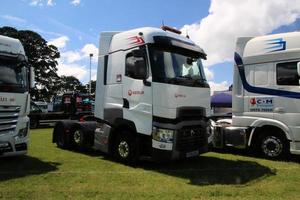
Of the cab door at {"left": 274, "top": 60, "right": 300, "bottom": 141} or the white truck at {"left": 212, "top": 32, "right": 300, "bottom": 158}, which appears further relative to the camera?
the white truck at {"left": 212, "top": 32, "right": 300, "bottom": 158}

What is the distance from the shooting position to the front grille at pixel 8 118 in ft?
33.2

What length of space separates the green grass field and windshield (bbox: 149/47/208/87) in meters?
2.24

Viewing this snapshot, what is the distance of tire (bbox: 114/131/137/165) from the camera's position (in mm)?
10250

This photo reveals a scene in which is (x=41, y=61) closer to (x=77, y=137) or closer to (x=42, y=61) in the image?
(x=42, y=61)

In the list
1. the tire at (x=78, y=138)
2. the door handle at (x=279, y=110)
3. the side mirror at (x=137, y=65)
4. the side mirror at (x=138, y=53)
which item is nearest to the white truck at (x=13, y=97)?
the tire at (x=78, y=138)

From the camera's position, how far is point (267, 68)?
39.1ft

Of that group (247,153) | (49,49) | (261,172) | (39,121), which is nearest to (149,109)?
(261,172)

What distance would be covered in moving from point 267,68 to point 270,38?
93 cm

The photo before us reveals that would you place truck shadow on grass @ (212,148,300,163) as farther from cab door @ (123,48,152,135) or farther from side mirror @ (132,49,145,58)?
side mirror @ (132,49,145,58)

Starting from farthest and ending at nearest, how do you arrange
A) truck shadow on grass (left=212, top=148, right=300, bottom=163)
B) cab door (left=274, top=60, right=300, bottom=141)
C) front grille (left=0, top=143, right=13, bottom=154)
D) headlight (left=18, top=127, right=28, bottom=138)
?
truck shadow on grass (left=212, top=148, right=300, bottom=163) < cab door (left=274, top=60, right=300, bottom=141) < headlight (left=18, top=127, right=28, bottom=138) < front grille (left=0, top=143, right=13, bottom=154)

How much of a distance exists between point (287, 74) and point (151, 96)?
4397mm

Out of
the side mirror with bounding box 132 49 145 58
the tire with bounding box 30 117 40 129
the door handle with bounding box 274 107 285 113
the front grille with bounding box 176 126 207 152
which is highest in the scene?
the side mirror with bounding box 132 49 145 58

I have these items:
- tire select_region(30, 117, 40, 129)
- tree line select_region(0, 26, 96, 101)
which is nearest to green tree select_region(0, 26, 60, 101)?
tree line select_region(0, 26, 96, 101)

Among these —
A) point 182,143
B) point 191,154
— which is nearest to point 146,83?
point 182,143
